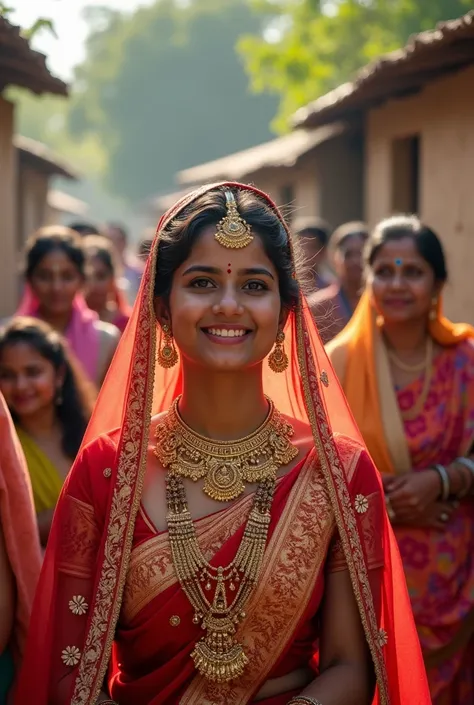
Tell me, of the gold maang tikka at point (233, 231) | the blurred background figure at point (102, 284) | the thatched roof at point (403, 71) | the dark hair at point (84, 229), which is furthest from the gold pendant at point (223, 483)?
the dark hair at point (84, 229)

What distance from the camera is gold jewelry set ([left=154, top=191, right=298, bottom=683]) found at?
2293 mm

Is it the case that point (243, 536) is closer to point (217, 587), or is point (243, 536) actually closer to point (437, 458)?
point (217, 587)

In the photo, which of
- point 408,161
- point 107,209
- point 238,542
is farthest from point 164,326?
point 107,209

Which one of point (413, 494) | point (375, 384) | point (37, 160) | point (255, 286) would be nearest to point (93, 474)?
point (255, 286)

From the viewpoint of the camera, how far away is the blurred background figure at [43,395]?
424 centimetres

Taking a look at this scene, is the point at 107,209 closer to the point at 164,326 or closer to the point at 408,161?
the point at 408,161

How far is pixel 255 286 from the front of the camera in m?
2.37

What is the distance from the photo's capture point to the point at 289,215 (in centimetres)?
279

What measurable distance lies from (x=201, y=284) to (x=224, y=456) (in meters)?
0.40

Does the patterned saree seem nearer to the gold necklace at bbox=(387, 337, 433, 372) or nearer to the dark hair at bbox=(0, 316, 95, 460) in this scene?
the gold necklace at bbox=(387, 337, 433, 372)

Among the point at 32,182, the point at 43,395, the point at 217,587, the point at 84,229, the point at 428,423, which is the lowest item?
the point at 217,587

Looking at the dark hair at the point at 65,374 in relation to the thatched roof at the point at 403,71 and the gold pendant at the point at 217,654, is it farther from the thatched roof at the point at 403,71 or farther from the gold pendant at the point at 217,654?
the thatched roof at the point at 403,71

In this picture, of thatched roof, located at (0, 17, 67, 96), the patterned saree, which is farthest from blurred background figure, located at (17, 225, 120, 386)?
the patterned saree

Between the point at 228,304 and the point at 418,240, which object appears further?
the point at 418,240
